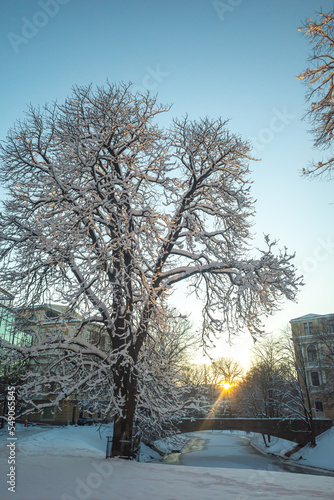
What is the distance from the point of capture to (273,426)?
41469mm

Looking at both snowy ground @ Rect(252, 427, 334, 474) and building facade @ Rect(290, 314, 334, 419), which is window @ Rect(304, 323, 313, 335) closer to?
building facade @ Rect(290, 314, 334, 419)

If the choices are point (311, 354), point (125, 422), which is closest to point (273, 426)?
point (311, 354)

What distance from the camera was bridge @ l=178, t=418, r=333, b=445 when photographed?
3547 cm

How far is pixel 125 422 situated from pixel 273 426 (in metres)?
38.1

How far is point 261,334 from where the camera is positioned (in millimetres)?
11555

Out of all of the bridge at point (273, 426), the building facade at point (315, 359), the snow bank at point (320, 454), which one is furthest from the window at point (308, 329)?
the snow bank at point (320, 454)

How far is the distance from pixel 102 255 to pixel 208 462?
2703 cm

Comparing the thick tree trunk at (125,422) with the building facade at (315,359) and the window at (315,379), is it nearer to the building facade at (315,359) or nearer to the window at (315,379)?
the building facade at (315,359)

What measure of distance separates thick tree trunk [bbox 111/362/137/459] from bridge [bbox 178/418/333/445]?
22.1 metres

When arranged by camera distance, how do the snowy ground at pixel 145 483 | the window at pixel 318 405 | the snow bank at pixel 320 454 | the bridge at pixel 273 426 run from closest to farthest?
the snowy ground at pixel 145 483, the snow bank at pixel 320 454, the bridge at pixel 273 426, the window at pixel 318 405

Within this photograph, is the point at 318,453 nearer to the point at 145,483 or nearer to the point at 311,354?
the point at 311,354

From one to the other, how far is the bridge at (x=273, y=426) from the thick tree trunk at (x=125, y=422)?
22117 mm

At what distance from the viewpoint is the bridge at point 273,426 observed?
3547 centimetres

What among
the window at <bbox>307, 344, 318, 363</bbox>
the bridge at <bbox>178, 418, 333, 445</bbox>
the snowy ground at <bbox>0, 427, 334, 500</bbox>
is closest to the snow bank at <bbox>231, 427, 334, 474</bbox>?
the bridge at <bbox>178, 418, 333, 445</bbox>
